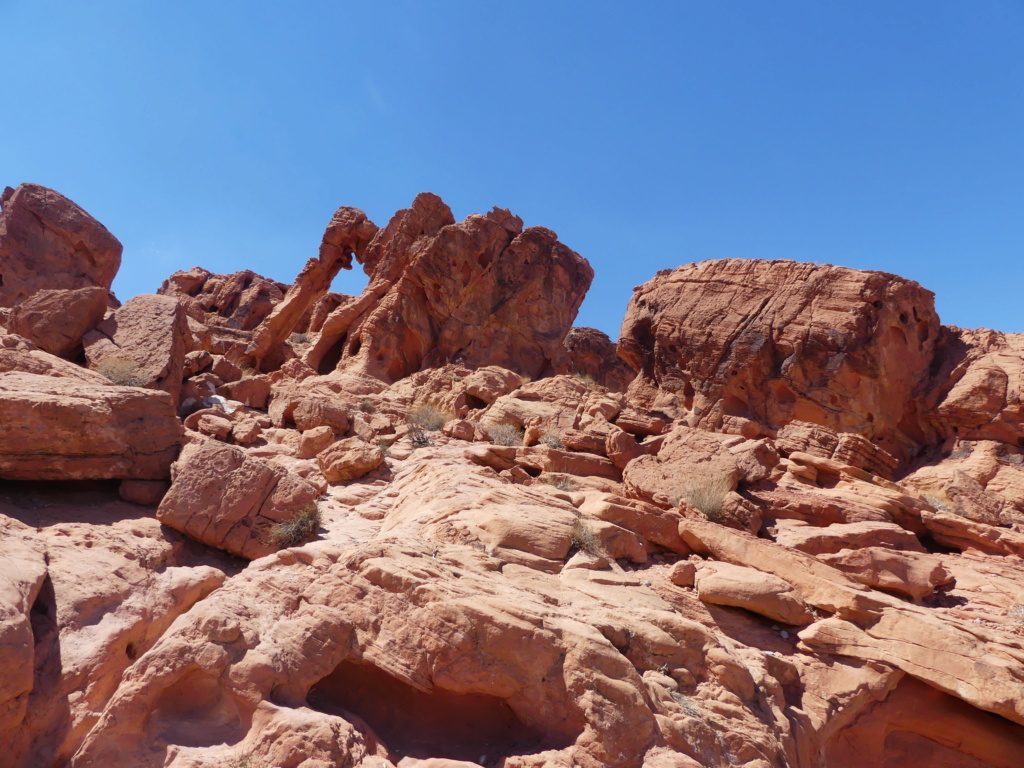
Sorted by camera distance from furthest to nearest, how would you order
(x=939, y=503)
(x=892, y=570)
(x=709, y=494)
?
1. (x=939, y=503)
2. (x=709, y=494)
3. (x=892, y=570)

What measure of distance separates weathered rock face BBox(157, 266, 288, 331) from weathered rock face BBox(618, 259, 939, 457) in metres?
26.3

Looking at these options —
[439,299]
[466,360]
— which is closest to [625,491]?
[466,360]

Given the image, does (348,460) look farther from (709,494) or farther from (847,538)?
(847,538)

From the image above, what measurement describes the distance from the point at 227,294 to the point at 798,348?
3492cm

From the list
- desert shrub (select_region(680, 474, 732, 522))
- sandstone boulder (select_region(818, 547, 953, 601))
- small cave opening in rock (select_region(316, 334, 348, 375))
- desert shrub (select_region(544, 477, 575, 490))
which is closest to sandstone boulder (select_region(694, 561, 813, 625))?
sandstone boulder (select_region(818, 547, 953, 601))

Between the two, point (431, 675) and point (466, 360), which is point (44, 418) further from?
point (466, 360)

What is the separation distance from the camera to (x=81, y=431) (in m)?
7.05

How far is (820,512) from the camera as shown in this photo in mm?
9406

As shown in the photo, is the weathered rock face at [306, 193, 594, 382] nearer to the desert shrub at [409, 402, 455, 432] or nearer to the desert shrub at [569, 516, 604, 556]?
the desert shrub at [409, 402, 455, 432]

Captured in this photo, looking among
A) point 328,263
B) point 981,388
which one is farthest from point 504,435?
point 328,263

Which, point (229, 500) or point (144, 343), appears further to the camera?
point (144, 343)

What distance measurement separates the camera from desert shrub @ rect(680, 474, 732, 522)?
8.86 meters

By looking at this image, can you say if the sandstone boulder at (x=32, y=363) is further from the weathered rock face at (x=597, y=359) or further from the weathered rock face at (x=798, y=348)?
the weathered rock face at (x=597, y=359)

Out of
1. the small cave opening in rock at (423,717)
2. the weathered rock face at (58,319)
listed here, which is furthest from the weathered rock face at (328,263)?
the small cave opening in rock at (423,717)
